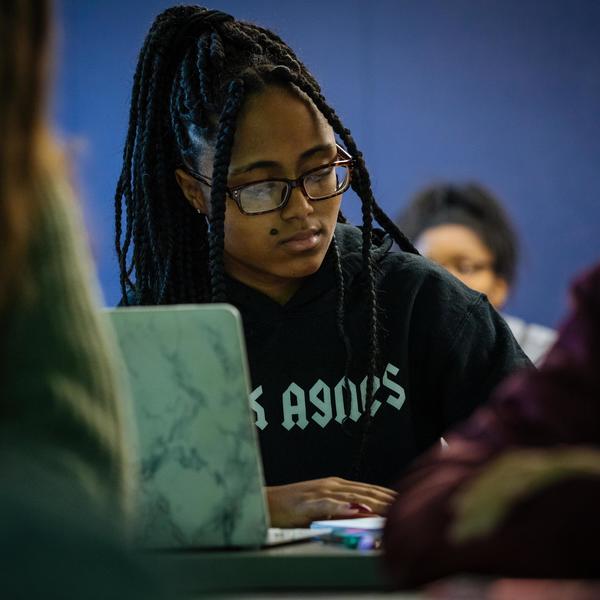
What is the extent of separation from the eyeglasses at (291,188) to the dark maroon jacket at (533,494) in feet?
2.66

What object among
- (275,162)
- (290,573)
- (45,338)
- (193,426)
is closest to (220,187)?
(275,162)

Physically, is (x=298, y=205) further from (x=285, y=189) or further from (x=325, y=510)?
(x=325, y=510)

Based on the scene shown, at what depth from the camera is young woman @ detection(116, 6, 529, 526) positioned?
6.31 feet

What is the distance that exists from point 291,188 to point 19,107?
125 cm

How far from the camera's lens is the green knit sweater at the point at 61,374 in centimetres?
67

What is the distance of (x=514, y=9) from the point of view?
4.67 meters

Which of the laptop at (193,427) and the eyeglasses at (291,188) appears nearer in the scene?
the laptop at (193,427)

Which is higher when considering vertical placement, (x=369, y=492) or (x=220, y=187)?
(x=220, y=187)

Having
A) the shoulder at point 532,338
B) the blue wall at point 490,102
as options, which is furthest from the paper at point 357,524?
the blue wall at point 490,102

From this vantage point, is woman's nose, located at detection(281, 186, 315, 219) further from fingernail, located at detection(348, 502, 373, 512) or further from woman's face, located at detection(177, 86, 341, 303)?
fingernail, located at detection(348, 502, 373, 512)

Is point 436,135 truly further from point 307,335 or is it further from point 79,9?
point 307,335

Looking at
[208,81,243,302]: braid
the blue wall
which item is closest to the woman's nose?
[208,81,243,302]: braid

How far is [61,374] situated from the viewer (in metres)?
0.69

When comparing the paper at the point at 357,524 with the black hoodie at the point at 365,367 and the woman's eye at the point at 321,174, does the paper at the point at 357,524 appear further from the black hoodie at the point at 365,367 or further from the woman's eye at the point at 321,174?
the woman's eye at the point at 321,174
